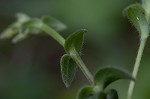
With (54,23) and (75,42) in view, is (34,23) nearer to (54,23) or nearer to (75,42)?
(54,23)

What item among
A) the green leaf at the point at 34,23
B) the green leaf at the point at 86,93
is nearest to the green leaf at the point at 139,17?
the green leaf at the point at 86,93

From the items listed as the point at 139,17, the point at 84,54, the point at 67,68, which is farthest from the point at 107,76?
the point at 84,54

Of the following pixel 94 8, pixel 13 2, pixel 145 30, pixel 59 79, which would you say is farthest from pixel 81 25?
pixel 145 30

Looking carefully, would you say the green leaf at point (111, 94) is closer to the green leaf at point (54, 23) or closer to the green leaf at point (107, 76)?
the green leaf at point (107, 76)

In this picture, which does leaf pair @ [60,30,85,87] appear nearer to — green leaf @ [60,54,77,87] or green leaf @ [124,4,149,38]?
green leaf @ [60,54,77,87]

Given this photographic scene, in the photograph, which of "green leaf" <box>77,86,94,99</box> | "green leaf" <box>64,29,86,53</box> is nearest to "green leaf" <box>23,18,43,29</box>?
"green leaf" <box>64,29,86,53</box>

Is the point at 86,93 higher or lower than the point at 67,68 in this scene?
lower
